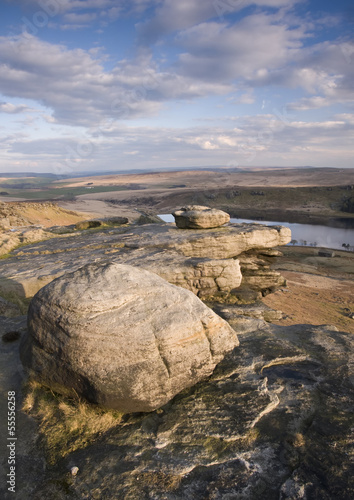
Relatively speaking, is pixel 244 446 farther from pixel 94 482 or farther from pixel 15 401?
pixel 15 401

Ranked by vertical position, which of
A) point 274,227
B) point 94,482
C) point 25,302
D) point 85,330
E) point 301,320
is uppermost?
point 274,227

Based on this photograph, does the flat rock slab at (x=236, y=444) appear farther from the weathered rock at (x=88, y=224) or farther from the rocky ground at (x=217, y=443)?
the weathered rock at (x=88, y=224)

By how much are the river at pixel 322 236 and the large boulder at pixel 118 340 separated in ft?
158

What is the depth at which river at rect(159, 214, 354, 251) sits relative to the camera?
174 ft

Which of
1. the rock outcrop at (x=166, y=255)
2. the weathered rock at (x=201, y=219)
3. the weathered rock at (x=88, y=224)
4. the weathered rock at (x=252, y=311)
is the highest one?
the weathered rock at (x=201, y=219)

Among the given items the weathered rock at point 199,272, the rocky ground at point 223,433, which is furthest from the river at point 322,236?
the rocky ground at point 223,433

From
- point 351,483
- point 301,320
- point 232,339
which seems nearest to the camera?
point 351,483

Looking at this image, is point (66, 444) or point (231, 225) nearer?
point (66, 444)

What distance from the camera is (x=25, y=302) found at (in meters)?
11.9

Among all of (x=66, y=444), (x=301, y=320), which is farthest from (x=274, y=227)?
(x=66, y=444)

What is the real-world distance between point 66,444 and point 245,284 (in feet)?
40.0

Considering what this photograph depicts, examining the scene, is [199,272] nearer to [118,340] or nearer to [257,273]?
[257,273]

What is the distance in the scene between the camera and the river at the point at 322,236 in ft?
174

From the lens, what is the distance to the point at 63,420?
6441 mm
